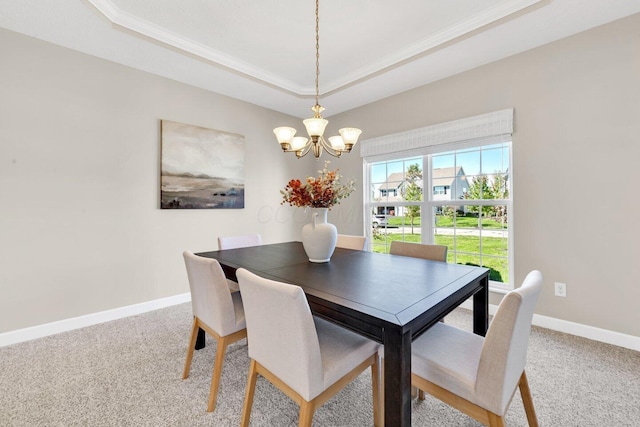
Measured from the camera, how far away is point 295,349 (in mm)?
1070

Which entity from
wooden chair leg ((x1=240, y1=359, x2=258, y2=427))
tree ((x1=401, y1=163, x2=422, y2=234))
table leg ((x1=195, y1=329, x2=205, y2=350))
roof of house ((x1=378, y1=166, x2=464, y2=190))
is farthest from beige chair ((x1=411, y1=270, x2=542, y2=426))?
tree ((x1=401, y1=163, x2=422, y2=234))

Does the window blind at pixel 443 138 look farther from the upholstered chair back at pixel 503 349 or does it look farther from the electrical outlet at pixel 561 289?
the upholstered chair back at pixel 503 349

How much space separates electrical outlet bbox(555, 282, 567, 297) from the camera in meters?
2.39

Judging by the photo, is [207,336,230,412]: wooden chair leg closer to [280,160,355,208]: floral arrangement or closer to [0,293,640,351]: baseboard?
[280,160,355,208]: floral arrangement

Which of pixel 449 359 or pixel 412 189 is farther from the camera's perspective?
pixel 412 189

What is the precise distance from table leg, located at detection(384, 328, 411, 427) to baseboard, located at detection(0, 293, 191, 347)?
2.90m

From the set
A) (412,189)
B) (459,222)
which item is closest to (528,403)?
(459,222)

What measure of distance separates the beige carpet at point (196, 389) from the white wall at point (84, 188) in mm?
533

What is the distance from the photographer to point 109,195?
272 cm

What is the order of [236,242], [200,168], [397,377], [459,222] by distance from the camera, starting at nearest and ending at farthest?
[397,377] → [236,242] → [459,222] → [200,168]

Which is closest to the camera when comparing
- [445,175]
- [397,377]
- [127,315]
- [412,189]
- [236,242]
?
[397,377]

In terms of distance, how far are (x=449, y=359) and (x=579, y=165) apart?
2.25 m

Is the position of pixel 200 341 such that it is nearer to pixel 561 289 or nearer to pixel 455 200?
pixel 455 200

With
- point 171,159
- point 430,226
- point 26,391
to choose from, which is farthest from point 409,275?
point 171,159
